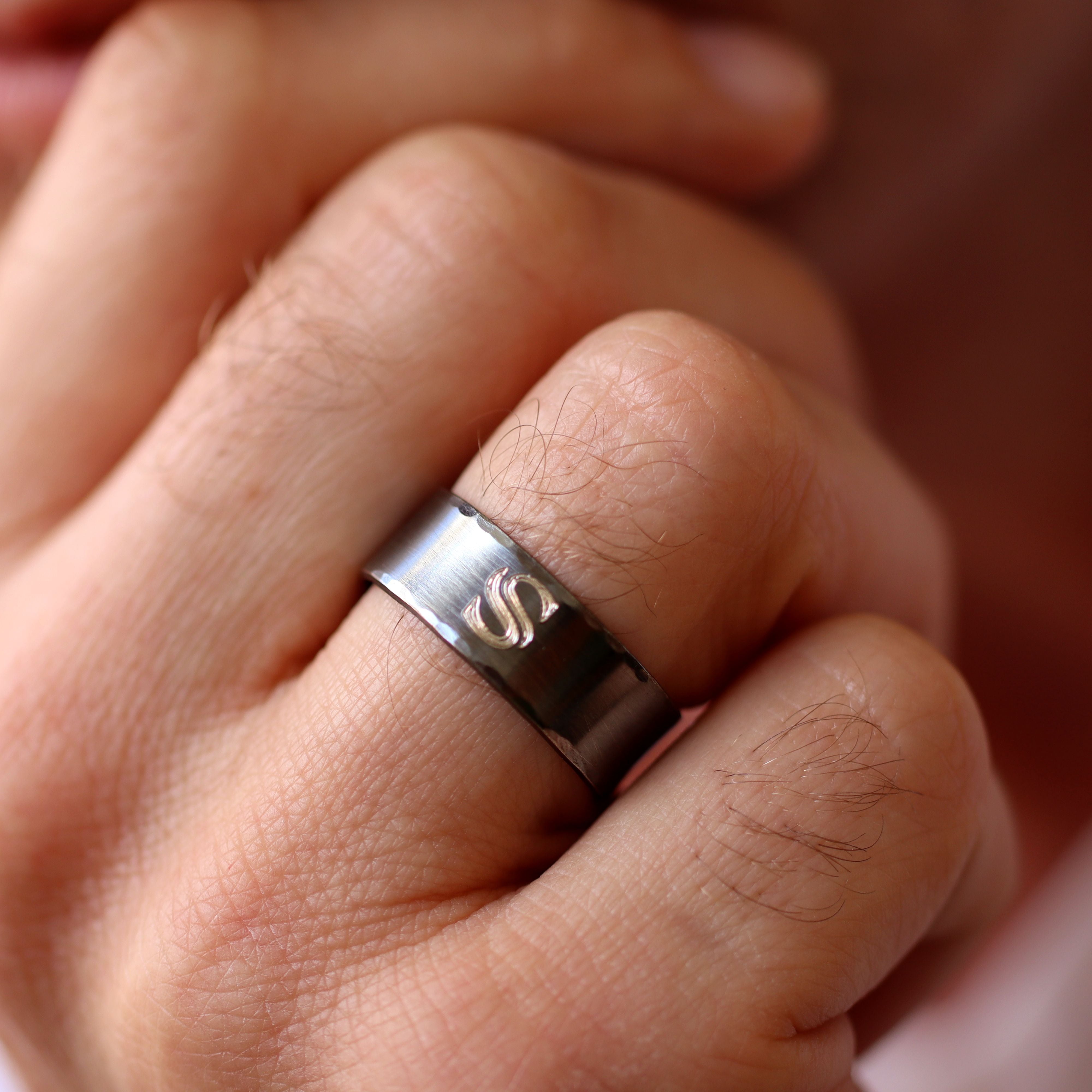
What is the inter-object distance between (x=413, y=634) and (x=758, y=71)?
0.78 metres

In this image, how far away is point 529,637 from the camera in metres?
0.66

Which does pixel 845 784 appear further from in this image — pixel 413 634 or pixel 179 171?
pixel 179 171

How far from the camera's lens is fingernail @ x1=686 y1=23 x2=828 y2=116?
1.08 meters

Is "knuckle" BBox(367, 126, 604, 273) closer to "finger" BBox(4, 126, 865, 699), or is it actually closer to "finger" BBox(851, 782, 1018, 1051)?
"finger" BBox(4, 126, 865, 699)

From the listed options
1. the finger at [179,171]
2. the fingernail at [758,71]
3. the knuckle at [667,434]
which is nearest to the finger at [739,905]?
the knuckle at [667,434]

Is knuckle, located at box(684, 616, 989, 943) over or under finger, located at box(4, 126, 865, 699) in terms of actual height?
under

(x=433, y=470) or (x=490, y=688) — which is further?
(x=433, y=470)

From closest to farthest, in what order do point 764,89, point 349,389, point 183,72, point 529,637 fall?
point 529,637
point 349,389
point 183,72
point 764,89

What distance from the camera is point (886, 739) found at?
2.34ft

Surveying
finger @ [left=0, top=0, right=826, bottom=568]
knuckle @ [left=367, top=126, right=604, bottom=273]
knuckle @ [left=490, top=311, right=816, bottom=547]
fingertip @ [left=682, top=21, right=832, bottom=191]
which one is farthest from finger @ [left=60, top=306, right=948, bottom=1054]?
fingertip @ [left=682, top=21, right=832, bottom=191]

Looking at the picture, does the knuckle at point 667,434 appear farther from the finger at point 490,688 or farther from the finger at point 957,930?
the finger at point 957,930

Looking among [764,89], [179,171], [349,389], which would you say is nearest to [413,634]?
[349,389]

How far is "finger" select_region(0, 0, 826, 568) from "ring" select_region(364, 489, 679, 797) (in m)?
0.37

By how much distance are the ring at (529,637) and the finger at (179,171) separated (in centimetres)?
37
